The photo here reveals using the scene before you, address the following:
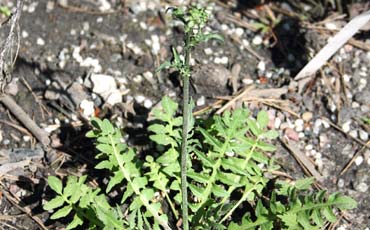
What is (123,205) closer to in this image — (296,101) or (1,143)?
(1,143)

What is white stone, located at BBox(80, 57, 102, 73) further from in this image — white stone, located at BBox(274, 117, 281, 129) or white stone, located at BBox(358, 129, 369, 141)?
white stone, located at BBox(358, 129, 369, 141)

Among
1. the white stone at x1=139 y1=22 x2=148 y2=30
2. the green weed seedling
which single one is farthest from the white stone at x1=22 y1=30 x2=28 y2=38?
the green weed seedling

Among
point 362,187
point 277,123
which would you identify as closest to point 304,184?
point 362,187

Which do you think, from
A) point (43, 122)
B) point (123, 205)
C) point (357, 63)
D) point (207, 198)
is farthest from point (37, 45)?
point (357, 63)

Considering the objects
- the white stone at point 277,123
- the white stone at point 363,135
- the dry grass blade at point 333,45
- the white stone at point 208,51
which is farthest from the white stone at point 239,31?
the white stone at point 363,135

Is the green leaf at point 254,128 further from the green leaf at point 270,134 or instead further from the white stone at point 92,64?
the white stone at point 92,64

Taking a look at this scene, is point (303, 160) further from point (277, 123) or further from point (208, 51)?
point (208, 51)
